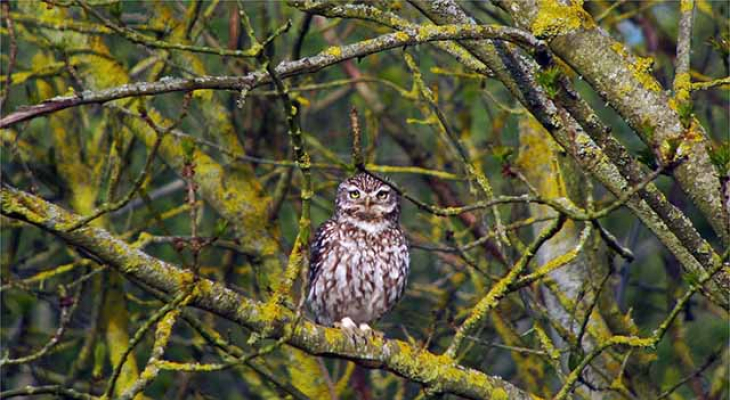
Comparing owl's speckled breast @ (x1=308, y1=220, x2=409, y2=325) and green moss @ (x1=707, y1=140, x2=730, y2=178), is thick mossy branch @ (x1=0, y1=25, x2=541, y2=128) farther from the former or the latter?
owl's speckled breast @ (x1=308, y1=220, x2=409, y2=325)

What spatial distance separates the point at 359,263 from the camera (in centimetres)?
634

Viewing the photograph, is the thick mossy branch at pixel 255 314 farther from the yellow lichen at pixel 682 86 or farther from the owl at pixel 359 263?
the owl at pixel 359 263

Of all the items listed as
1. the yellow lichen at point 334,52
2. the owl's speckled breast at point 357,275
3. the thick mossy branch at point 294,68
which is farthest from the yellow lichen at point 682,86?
the owl's speckled breast at point 357,275

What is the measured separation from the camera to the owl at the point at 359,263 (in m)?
6.28

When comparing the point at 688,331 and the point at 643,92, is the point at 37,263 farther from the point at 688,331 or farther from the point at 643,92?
the point at 643,92

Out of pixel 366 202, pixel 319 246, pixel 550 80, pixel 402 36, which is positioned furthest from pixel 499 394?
pixel 366 202

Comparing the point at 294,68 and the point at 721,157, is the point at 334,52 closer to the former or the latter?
the point at 294,68

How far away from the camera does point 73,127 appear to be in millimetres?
7285

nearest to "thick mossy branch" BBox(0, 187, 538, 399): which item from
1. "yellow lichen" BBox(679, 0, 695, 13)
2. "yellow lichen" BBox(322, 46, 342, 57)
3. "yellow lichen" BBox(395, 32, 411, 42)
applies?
"yellow lichen" BBox(322, 46, 342, 57)

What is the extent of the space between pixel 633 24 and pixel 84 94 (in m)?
6.09

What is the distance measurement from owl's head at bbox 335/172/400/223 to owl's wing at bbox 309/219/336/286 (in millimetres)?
143

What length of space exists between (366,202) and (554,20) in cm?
291

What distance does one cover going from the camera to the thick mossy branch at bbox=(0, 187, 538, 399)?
318 cm

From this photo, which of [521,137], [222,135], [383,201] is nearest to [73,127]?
[222,135]
